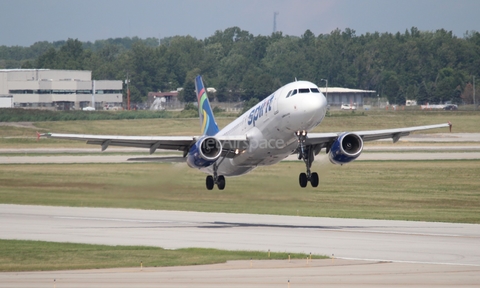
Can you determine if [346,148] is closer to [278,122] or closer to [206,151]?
[278,122]

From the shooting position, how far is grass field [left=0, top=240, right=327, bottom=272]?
35000 millimetres

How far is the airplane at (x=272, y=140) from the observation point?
139ft

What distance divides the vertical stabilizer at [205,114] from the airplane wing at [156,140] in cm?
668

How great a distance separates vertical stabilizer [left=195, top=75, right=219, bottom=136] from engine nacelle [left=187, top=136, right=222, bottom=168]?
1086 cm

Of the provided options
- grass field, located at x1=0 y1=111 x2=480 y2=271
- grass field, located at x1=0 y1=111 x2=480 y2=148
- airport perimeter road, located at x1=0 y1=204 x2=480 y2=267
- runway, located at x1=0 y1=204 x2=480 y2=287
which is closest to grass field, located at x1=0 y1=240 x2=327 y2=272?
grass field, located at x1=0 y1=111 x2=480 y2=271

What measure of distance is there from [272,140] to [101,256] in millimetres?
12447

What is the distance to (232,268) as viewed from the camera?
33438mm

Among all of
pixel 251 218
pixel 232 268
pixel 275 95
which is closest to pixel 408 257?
pixel 232 268

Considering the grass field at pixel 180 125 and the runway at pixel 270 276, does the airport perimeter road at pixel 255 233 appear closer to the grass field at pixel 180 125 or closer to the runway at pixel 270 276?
the runway at pixel 270 276

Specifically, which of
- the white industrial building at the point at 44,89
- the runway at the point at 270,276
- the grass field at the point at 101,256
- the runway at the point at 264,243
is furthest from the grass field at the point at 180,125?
the runway at the point at 270,276

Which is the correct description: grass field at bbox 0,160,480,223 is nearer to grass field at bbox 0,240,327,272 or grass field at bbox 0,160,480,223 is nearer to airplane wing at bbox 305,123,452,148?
airplane wing at bbox 305,123,452,148

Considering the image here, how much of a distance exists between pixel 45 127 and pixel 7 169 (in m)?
51.4

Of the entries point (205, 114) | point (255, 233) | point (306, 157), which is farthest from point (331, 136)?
point (205, 114)

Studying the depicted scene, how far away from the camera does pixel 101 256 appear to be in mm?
37281
